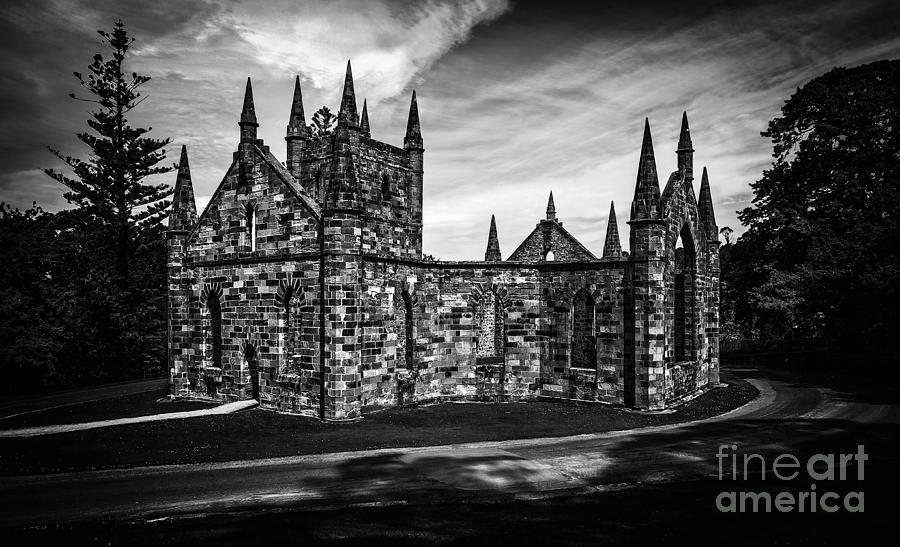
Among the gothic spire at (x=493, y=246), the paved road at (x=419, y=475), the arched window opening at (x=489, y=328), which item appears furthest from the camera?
the gothic spire at (x=493, y=246)

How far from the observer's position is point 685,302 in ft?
87.9

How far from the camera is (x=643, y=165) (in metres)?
23.0

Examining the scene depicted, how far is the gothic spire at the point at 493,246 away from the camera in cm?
3538

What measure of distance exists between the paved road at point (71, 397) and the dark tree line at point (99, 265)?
1717mm

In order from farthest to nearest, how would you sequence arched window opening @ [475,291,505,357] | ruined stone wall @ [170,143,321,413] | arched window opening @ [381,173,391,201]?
1. arched window opening @ [475,291,505,357]
2. arched window opening @ [381,173,391,201]
3. ruined stone wall @ [170,143,321,413]

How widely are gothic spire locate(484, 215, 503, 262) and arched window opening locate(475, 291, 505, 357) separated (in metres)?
8.97

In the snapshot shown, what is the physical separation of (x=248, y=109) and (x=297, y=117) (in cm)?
213

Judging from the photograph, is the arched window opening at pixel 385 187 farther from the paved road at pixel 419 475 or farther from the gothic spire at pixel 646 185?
the paved road at pixel 419 475

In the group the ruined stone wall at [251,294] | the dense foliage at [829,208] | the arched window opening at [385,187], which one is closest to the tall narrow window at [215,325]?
the ruined stone wall at [251,294]

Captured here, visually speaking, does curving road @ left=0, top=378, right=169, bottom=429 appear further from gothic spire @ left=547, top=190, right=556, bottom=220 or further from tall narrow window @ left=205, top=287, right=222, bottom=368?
gothic spire @ left=547, top=190, right=556, bottom=220

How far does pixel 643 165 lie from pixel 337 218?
12.7 meters

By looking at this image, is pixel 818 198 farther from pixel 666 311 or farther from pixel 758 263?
pixel 666 311

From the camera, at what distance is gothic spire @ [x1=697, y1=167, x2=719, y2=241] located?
95.4 ft

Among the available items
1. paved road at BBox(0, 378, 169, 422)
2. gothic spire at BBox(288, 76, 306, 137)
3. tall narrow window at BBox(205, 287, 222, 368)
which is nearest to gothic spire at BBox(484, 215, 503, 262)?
gothic spire at BBox(288, 76, 306, 137)
